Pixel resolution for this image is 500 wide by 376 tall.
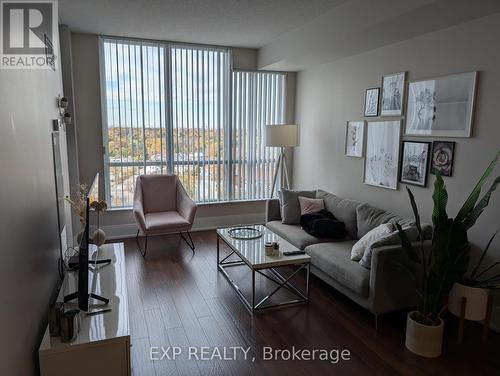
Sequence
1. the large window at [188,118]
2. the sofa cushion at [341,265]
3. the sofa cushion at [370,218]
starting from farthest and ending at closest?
the large window at [188,118]
the sofa cushion at [370,218]
the sofa cushion at [341,265]

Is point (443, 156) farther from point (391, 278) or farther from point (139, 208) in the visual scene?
point (139, 208)

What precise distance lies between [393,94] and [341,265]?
6.37 feet

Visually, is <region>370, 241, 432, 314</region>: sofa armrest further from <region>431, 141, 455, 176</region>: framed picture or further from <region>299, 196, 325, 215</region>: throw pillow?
<region>299, 196, 325, 215</region>: throw pillow

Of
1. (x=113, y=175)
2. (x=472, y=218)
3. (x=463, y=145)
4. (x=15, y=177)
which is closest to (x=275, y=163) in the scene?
(x=113, y=175)

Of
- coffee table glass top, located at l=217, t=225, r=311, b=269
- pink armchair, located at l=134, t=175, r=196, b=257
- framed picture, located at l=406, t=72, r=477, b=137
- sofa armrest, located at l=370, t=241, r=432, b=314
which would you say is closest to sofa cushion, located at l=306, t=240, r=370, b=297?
sofa armrest, located at l=370, t=241, r=432, b=314

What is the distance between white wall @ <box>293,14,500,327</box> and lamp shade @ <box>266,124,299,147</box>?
0.39 metres

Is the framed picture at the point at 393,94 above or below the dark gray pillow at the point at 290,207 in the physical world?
above

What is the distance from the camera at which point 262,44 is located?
525 cm

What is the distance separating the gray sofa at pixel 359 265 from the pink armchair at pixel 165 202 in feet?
3.79

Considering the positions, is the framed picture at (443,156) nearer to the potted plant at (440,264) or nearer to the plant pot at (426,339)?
the potted plant at (440,264)

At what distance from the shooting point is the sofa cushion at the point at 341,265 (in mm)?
2977

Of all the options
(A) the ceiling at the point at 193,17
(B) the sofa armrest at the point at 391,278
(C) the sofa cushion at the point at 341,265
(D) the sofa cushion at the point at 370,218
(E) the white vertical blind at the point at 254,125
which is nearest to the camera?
(B) the sofa armrest at the point at 391,278

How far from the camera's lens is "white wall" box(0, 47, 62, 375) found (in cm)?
148

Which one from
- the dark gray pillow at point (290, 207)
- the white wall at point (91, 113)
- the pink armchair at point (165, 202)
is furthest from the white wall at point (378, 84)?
the pink armchair at point (165, 202)
